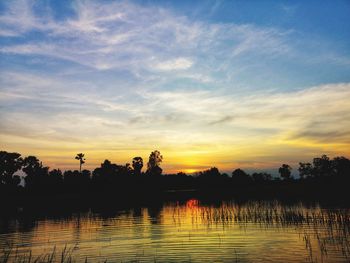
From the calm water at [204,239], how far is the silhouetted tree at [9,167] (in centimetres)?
7220

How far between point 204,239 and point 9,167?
100 m

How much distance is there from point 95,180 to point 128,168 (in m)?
31.8

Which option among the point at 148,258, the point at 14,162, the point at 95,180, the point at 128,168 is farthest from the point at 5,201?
the point at 148,258

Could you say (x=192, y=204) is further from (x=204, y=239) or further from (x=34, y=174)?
(x=34, y=174)

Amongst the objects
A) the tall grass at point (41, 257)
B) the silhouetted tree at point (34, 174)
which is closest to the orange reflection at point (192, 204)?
the tall grass at point (41, 257)

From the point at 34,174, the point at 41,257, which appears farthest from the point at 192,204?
the point at 34,174

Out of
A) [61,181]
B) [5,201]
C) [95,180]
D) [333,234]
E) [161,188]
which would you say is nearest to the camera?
[333,234]

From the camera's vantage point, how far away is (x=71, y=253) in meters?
25.9

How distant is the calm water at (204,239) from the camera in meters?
22.2

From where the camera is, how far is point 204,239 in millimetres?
29141

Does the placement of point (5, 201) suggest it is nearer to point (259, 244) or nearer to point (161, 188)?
point (161, 188)

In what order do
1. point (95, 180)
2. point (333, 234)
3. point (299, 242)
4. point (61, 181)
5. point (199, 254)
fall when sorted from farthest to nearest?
point (95, 180) → point (61, 181) → point (333, 234) → point (299, 242) → point (199, 254)

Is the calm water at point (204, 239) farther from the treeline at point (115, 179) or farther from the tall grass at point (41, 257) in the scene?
the treeline at point (115, 179)

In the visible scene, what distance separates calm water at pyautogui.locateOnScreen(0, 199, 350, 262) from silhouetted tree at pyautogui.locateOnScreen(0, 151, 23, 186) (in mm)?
72202
